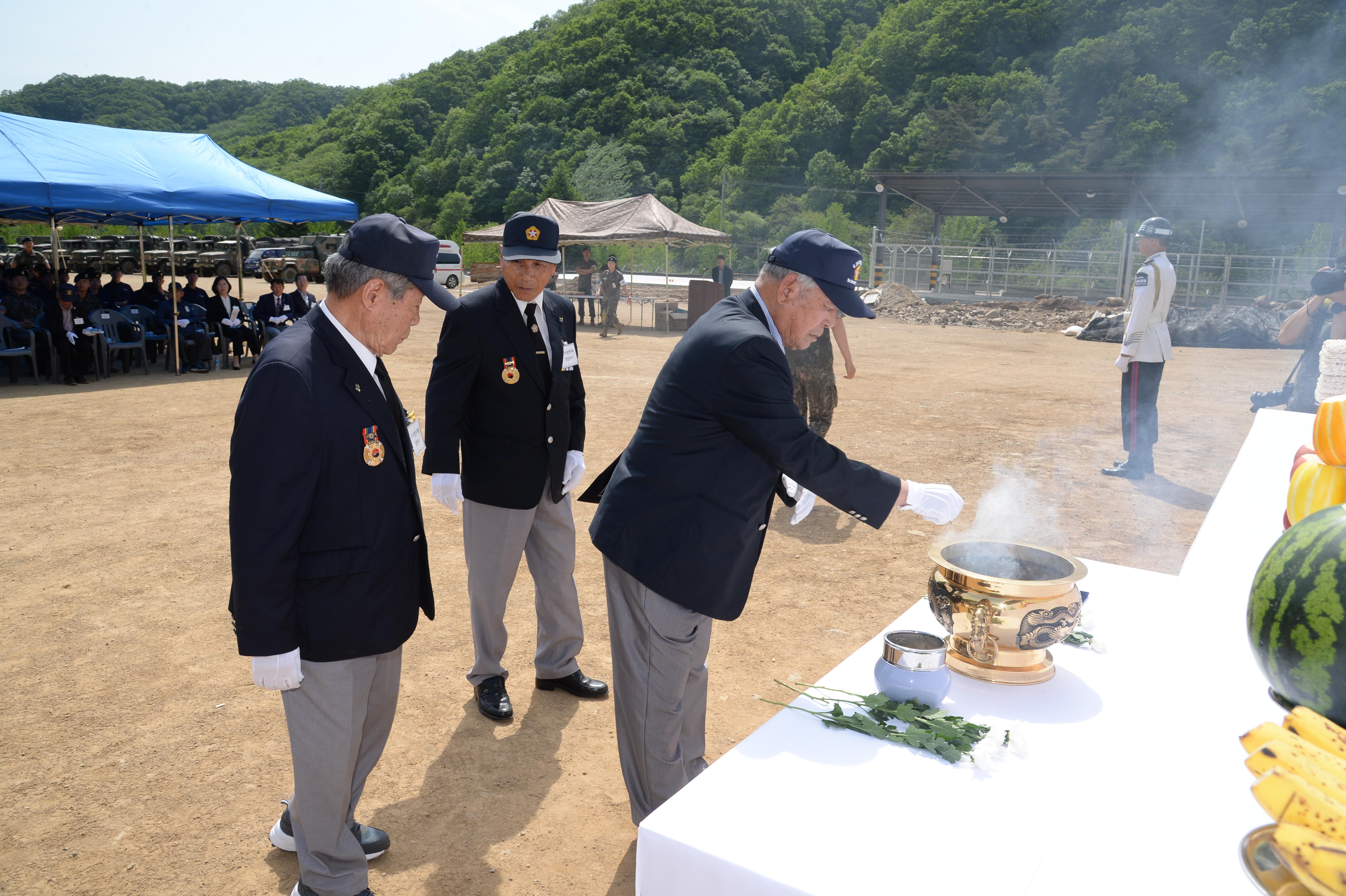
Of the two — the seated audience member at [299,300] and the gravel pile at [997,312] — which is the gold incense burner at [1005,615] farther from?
the gravel pile at [997,312]

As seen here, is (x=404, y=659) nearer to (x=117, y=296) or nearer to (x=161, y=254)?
(x=117, y=296)

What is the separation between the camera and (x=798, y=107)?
2751 inches

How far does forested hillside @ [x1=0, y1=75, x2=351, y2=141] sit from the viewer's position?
262 feet

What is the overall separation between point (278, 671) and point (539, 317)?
204cm

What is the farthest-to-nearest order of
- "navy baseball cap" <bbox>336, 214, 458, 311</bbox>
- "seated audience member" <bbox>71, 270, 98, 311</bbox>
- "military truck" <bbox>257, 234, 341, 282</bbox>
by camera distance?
"military truck" <bbox>257, 234, 341, 282</bbox>
"seated audience member" <bbox>71, 270, 98, 311</bbox>
"navy baseball cap" <bbox>336, 214, 458, 311</bbox>

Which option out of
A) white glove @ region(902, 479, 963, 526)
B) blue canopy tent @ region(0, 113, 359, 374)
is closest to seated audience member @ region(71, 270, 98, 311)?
blue canopy tent @ region(0, 113, 359, 374)

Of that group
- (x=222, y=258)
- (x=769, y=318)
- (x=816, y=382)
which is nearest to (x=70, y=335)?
(x=816, y=382)

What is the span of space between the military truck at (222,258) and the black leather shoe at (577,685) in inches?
1309

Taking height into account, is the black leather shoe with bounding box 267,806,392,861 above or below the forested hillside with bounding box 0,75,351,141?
below

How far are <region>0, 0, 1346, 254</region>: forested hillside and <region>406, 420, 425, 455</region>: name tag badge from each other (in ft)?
139

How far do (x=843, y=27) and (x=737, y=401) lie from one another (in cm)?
9202

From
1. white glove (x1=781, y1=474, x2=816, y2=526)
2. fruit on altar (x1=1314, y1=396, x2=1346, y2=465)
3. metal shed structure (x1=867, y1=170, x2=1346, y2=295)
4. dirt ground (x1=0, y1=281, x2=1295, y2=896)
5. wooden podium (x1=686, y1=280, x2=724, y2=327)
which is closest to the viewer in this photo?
fruit on altar (x1=1314, y1=396, x2=1346, y2=465)

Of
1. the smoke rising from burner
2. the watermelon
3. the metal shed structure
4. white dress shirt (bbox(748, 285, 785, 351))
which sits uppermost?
the metal shed structure

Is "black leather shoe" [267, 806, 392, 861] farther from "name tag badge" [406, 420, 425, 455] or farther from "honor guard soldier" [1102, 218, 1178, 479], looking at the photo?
"honor guard soldier" [1102, 218, 1178, 479]
